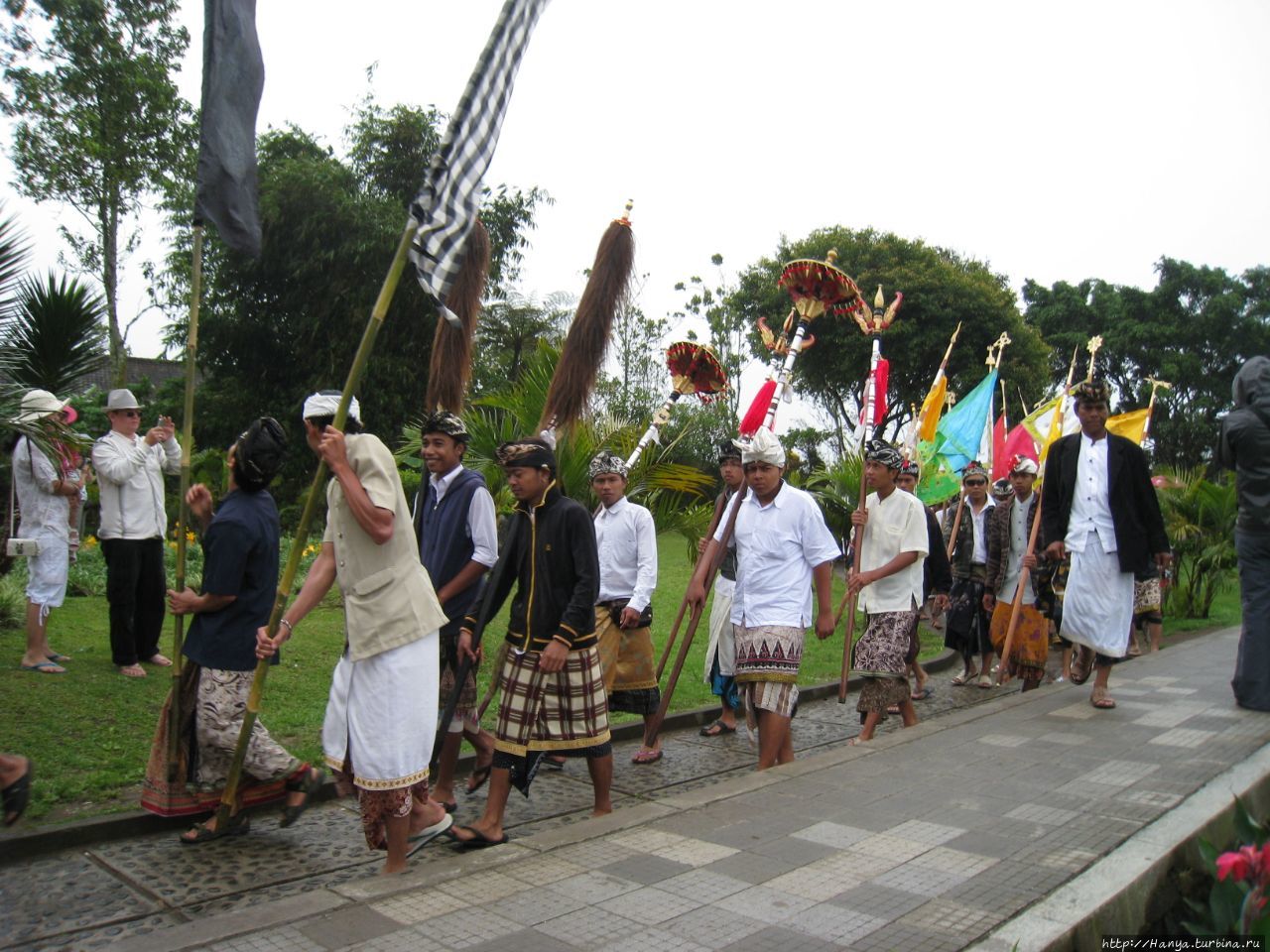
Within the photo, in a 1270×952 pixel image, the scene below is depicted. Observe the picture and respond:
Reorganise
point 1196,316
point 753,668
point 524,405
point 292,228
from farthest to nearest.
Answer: point 1196,316 → point 292,228 → point 524,405 → point 753,668

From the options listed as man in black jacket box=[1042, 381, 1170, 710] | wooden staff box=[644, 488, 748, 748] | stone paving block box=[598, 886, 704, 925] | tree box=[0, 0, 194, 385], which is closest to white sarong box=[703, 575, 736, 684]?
wooden staff box=[644, 488, 748, 748]

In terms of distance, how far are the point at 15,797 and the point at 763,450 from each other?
3845 millimetres

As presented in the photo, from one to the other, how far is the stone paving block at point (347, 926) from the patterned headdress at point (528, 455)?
217 centimetres

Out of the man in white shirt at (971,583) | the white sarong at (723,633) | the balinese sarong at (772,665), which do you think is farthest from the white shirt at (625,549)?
the man in white shirt at (971,583)

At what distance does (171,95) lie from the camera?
21.1 meters

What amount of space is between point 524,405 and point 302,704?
2773mm

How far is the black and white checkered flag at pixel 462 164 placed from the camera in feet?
14.6

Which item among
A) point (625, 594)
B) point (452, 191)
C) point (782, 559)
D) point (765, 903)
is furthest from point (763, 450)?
point (765, 903)

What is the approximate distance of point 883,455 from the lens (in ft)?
22.4

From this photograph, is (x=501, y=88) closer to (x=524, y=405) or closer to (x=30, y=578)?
(x=524, y=405)

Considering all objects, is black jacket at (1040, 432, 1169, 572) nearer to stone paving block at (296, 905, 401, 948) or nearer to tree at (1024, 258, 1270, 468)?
stone paving block at (296, 905, 401, 948)

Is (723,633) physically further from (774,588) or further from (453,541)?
(453,541)

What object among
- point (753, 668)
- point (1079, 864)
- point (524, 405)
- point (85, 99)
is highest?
point (85, 99)

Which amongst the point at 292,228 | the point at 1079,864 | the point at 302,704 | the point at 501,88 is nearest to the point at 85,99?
the point at 292,228
